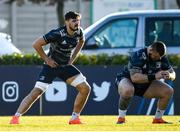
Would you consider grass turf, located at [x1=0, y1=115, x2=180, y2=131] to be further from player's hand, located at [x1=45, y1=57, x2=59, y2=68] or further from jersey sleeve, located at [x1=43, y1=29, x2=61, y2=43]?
jersey sleeve, located at [x1=43, y1=29, x2=61, y2=43]

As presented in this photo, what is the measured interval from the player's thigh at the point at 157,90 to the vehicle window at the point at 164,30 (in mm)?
4276

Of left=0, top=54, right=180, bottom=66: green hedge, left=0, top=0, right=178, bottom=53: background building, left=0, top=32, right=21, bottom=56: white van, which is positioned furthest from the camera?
left=0, top=0, right=178, bottom=53: background building

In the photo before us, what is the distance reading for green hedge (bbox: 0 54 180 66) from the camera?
22.0 m

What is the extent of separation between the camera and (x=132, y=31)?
2181 cm

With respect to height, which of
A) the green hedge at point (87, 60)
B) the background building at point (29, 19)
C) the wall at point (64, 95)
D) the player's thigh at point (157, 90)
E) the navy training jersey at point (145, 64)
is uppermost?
the navy training jersey at point (145, 64)

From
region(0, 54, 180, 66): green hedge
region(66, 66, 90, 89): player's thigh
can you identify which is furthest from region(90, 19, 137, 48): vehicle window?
region(66, 66, 90, 89): player's thigh

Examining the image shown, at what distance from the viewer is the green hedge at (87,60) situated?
2195 cm

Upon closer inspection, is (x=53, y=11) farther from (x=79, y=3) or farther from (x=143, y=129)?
(x=143, y=129)

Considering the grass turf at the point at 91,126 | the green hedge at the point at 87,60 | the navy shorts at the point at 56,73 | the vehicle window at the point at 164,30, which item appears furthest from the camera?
the green hedge at the point at 87,60

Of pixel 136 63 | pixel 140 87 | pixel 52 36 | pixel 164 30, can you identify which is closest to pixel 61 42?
pixel 52 36

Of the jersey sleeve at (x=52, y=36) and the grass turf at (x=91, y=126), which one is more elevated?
the jersey sleeve at (x=52, y=36)

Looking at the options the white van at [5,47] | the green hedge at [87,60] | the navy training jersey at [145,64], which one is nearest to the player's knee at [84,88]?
the navy training jersey at [145,64]

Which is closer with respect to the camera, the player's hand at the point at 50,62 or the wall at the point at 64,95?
the player's hand at the point at 50,62

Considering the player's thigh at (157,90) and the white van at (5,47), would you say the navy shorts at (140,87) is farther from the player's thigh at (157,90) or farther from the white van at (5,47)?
the white van at (5,47)
